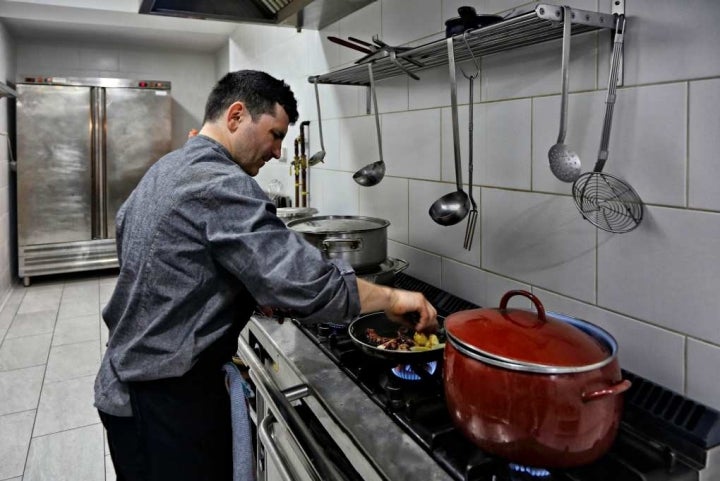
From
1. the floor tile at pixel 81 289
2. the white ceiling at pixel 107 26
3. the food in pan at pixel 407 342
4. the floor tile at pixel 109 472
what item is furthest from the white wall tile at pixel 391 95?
the floor tile at pixel 81 289

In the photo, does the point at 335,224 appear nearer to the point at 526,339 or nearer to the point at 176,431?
the point at 176,431

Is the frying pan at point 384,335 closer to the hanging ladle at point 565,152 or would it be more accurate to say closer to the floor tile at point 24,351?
the hanging ladle at point 565,152

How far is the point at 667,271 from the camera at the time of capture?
925 millimetres

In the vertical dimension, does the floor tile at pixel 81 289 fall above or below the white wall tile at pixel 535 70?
below

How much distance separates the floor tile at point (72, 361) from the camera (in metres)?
2.64

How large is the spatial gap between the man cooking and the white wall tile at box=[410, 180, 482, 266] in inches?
16.6

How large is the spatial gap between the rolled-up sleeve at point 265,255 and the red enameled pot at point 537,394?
236mm

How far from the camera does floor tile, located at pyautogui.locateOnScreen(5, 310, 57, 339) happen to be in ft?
10.3

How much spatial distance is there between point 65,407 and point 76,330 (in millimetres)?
984

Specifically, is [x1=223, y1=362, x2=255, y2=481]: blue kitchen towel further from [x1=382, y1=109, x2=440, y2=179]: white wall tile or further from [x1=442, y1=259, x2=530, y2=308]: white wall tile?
[x1=382, y1=109, x2=440, y2=179]: white wall tile

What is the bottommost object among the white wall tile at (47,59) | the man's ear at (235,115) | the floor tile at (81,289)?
the floor tile at (81,289)

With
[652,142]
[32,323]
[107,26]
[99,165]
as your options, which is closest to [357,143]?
[652,142]

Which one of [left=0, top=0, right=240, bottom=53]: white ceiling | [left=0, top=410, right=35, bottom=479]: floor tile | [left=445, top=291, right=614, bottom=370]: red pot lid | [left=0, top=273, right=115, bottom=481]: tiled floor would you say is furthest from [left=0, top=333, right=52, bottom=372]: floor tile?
[left=445, top=291, right=614, bottom=370]: red pot lid

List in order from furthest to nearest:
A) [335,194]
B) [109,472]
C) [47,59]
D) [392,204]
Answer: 1. [47,59]
2. [335,194]
3. [109,472]
4. [392,204]
